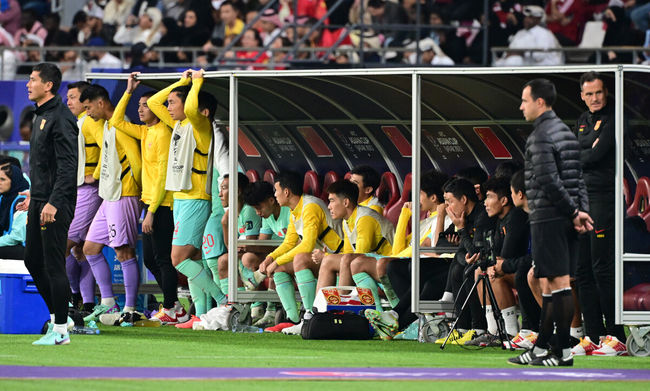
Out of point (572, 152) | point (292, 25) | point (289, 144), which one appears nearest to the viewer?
point (572, 152)

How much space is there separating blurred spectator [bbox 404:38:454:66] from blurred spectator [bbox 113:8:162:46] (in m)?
5.29

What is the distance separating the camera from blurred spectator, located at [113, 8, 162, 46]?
2469 centimetres

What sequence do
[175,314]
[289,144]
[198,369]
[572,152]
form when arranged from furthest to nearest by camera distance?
[289,144], [175,314], [572,152], [198,369]

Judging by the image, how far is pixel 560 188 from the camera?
10.2 meters

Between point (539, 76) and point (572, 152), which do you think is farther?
point (539, 76)

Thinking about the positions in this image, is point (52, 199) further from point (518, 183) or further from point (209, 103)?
point (518, 183)

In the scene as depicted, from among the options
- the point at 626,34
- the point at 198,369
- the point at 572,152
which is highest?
the point at 626,34

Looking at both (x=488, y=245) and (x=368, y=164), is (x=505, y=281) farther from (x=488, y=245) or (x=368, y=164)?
(x=368, y=164)

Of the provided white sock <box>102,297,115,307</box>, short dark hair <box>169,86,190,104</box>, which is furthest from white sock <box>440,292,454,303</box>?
white sock <box>102,297,115,307</box>

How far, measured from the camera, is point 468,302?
12.2m

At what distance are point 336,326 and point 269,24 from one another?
11.4 metres

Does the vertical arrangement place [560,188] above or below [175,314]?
above

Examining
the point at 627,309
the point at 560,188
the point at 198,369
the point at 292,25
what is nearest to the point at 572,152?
the point at 560,188

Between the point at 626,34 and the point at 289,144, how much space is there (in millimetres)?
7491
